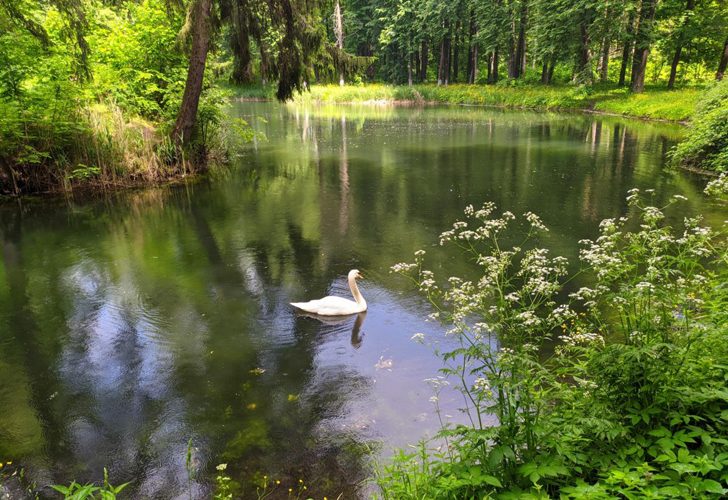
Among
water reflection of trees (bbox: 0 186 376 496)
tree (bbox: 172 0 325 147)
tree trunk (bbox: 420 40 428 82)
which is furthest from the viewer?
tree trunk (bbox: 420 40 428 82)

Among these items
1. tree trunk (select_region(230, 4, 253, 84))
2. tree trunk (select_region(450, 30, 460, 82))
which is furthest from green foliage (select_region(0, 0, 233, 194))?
tree trunk (select_region(450, 30, 460, 82))

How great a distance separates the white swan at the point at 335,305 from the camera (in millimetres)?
7195

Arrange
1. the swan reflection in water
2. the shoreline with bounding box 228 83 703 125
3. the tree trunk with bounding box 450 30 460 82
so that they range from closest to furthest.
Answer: the swan reflection in water, the shoreline with bounding box 228 83 703 125, the tree trunk with bounding box 450 30 460 82

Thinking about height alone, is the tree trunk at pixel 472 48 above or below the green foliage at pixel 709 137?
above

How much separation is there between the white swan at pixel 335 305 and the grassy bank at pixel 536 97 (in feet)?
79.5

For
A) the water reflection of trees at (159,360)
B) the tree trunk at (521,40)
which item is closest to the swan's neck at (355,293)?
the water reflection of trees at (159,360)

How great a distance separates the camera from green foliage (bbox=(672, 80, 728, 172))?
45.1ft

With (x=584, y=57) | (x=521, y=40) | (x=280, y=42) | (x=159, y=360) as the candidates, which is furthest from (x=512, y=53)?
(x=159, y=360)

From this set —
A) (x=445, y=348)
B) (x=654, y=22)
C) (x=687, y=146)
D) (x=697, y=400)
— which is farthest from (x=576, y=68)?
(x=697, y=400)

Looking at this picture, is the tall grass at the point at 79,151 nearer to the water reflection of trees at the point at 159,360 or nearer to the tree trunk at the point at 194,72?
the tree trunk at the point at 194,72

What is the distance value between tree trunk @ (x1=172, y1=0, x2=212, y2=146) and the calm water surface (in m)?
1.89

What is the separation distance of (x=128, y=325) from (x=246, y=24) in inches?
415

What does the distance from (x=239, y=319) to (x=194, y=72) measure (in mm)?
10269

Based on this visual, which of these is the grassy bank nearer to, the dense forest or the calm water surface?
the calm water surface
